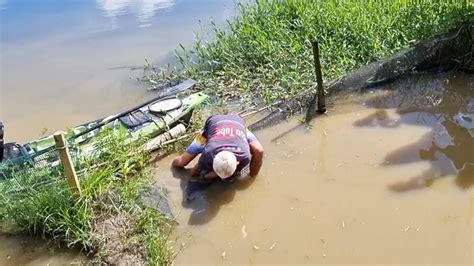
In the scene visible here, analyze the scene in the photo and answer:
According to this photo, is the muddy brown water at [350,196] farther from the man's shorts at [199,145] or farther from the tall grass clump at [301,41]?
the tall grass clump at [301,41]

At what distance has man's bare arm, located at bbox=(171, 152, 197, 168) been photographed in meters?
4.70

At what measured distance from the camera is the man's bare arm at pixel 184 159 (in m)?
4.70

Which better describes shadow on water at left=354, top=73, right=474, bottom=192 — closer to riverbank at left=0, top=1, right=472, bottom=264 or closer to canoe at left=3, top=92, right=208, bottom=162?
riverbank at left=0, top=1, right=472, bottom=264

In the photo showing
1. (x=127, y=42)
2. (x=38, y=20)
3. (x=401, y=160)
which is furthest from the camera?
(x=38, y=20)

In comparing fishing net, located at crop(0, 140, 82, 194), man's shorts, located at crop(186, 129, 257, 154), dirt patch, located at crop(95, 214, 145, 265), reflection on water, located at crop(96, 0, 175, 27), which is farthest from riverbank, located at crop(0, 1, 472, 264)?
reflection on water, located at crop(96, 0, 175, 27)

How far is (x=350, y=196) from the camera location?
4.12m

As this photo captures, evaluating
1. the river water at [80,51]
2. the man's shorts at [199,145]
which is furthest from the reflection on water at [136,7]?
the man's shorts at [199,145]

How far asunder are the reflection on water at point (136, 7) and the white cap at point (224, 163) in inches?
281

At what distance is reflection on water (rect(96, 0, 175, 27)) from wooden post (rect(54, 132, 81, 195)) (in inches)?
282

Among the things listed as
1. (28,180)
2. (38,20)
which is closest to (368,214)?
(28,180)

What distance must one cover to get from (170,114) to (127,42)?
448cm

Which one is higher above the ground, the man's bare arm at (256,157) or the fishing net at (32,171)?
the fishing net at (32,171)

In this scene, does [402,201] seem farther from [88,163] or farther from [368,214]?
[88,163]

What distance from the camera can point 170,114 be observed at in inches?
212
